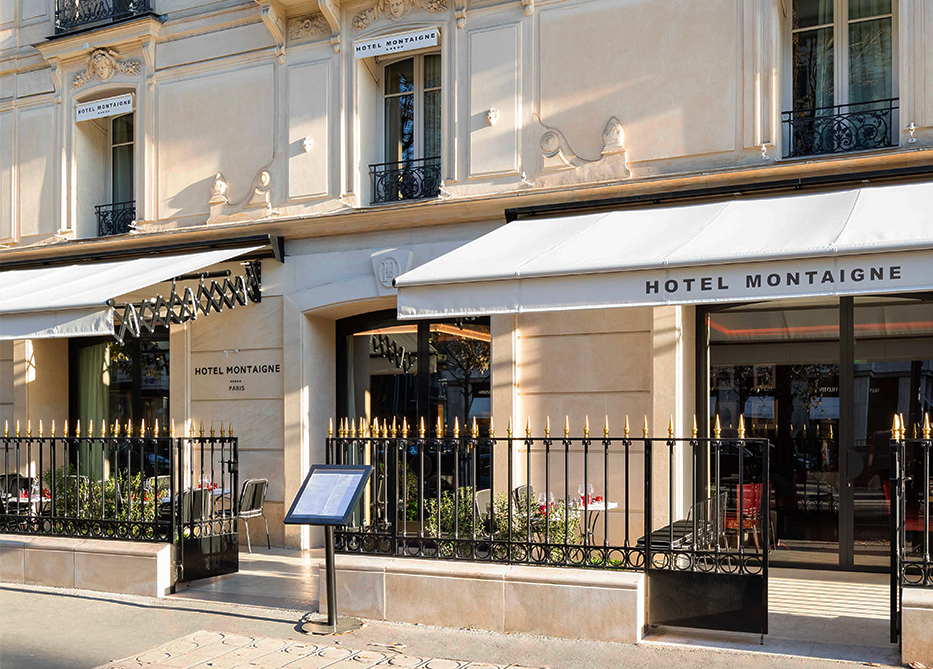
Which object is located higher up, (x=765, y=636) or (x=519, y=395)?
(x=519, y=395)

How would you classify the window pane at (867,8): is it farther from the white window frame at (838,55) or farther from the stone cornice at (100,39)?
the stone cornice at (100,39)

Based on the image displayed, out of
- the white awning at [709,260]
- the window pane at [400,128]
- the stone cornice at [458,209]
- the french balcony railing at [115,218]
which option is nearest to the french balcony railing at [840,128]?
the stone cornice at [458,209]

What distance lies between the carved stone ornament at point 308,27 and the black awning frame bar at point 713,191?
3.62 metres

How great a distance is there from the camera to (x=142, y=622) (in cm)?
786

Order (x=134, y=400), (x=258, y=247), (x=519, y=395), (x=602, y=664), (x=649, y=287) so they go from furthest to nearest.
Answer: (x=134, y=400) < (x=258, y=247) < (x=519, y=395) < (x=649, y=287) < (x=602, y=664)

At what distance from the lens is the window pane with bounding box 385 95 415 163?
12172 millimetres

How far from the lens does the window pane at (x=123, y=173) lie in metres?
14.2

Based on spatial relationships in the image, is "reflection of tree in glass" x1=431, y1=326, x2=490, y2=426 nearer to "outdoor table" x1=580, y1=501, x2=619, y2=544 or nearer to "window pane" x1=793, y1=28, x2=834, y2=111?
"outdoor table" x1=580, y1=501, x2=619, y2=544

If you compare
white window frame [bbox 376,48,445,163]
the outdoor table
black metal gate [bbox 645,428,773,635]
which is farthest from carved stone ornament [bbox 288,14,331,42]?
black metal gate [bbox 645,428,773,635]

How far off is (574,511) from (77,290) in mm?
6535

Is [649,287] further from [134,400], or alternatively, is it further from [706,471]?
[134,400]

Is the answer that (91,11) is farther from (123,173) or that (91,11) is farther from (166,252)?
(166,252)

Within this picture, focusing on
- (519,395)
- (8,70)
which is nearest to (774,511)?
(519,395)

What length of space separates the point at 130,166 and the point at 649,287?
961 cm
